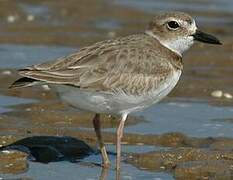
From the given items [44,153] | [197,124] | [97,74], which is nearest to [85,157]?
[44,153]

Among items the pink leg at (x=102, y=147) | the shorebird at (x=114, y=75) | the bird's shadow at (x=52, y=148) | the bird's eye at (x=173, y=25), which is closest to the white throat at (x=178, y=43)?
the shorebird at (x=114, y=75)

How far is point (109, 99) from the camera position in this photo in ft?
26.1

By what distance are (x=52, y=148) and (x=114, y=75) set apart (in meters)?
1.06

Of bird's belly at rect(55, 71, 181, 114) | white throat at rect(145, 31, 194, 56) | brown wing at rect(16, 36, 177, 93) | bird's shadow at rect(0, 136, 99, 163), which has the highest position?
white throat at rect(145, 31, 194, 56)

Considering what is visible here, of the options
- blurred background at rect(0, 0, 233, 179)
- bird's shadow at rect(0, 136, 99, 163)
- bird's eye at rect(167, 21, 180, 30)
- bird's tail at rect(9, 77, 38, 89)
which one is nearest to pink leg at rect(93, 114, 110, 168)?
blurred background at rect(0, 0, 233, 179)

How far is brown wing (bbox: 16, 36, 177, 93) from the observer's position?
7.87 m

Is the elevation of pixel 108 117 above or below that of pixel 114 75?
below

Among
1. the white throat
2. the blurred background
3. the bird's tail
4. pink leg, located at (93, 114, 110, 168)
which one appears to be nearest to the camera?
the bird's tail

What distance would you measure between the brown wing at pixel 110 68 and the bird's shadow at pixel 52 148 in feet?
3.10

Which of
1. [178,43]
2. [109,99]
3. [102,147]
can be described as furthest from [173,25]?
[102,147]

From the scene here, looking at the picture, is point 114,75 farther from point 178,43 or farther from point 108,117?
point 108,117

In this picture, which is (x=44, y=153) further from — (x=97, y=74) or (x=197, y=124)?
(x=197, y=124)

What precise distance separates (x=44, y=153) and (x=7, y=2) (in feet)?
25.5

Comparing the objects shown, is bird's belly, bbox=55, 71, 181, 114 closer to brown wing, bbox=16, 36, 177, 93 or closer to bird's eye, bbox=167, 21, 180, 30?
brown wing, bbox=16, 36, 177, 93
